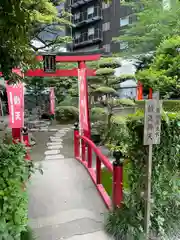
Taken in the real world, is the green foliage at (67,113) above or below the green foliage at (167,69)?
below

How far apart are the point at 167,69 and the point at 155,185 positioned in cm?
484

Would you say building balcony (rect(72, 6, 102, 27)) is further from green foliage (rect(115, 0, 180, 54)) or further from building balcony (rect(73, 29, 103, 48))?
green foliage (rect(115, 0, 180, 54))

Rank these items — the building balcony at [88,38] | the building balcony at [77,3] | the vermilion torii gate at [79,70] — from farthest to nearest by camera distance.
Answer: the building balcony at [77,3]
the building balcony at [88,38]
the vermilion torii gate at [79,70]

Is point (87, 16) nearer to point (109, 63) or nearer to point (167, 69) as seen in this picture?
point (109, 63)

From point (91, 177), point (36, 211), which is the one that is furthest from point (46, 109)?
point (36, 211)

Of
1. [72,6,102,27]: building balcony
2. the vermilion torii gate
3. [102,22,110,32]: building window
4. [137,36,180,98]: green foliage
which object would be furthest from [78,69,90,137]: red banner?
[72,6,102,27]: building balcony

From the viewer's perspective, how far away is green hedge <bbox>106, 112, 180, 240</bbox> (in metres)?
2.40

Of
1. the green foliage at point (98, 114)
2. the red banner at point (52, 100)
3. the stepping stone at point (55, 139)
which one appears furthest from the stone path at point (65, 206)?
the red banner at point (52, 100)

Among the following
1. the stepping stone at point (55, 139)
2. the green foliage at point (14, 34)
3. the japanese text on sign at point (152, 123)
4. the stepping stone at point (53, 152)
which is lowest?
Answer: the stepping stone at point (53, 152)

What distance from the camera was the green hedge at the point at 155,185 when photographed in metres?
2.40

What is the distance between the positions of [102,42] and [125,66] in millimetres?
7386

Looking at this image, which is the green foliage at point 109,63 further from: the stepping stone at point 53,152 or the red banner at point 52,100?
the red banner at point 52,100

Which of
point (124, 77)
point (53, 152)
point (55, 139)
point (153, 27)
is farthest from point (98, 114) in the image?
point (153, 27)

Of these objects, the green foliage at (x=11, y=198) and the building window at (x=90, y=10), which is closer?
the green foliage at (x=11, y=198)
